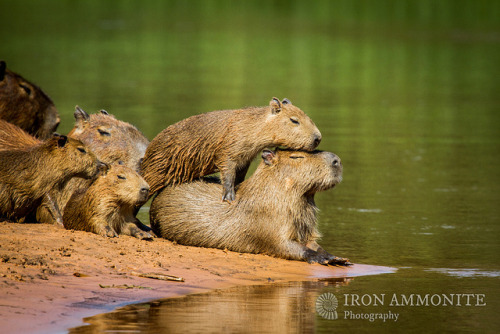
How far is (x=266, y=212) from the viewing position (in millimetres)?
8867

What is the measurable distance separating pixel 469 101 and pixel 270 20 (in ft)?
92.4

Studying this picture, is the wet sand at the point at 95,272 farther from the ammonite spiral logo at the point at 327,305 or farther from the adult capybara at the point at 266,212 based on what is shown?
the ammonite spiral logo at the point at 327,305

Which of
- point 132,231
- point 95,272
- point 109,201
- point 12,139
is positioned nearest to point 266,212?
point 132,231

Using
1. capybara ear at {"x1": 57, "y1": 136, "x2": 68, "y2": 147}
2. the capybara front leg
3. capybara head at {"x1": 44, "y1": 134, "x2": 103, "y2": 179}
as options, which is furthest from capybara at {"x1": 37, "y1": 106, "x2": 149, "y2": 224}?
the capybara front leg

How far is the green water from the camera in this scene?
7.77 metres

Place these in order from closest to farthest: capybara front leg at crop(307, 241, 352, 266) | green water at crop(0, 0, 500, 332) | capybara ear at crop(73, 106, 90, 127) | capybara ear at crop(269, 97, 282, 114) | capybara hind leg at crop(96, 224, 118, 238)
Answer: green water at crop(0, 0, 500, 332), capybara front leg at crop(307, 241, 352, 266), capybara hind leg at crop(96, 224, 118, 238), capybara ear at crop(269, 97, 282, 114), capybara ear at crop(73, 106, 90, 127)

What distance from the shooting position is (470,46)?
127ft

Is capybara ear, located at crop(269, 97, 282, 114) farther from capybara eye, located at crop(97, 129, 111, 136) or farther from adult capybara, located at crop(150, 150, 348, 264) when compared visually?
capybara eye, located at crop(97, 129, 111, 136)

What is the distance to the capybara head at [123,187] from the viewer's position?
8.69m

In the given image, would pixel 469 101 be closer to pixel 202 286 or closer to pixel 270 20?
pixel 202 286

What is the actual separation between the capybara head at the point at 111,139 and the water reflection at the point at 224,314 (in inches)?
101

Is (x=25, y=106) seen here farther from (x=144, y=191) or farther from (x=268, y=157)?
(x=268, y=157)

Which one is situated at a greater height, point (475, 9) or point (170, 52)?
point (475, 9)

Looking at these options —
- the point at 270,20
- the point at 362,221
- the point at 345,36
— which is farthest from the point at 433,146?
the point at 270,20
